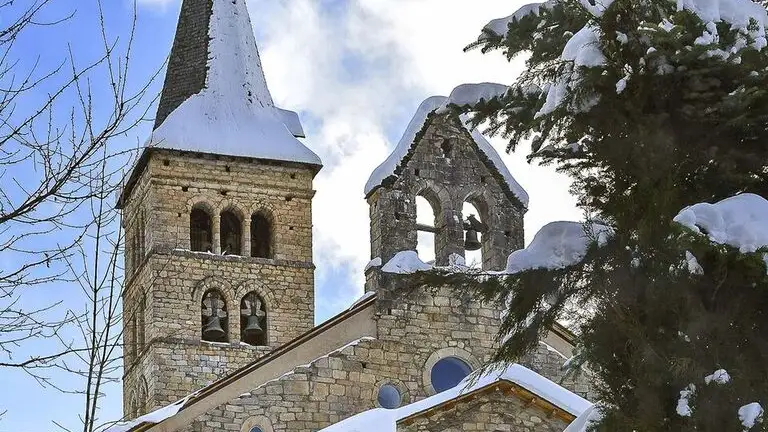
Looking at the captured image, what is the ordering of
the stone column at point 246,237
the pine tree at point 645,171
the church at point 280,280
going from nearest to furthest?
the pine tree at point 645,171
the church at point 280,280
the stone column at point 246,237

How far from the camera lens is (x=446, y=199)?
21.2 metres

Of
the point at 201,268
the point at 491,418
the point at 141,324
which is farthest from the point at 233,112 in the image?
the point at 491,418

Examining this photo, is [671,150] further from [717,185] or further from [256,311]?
[256,311]

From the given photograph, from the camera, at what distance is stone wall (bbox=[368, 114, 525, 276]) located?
20453 millimetres

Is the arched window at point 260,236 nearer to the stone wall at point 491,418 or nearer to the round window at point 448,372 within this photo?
the round window at point 448,372

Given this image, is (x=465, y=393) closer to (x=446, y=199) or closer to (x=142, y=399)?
(x=446, y=199)

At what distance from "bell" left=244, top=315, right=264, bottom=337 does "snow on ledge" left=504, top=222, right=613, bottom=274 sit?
20.5 metres

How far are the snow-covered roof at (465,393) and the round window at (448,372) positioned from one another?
1944 millimetres

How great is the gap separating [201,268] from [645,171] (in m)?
21.4

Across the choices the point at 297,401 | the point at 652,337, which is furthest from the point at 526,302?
the point at 297,401

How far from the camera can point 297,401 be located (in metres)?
20.0

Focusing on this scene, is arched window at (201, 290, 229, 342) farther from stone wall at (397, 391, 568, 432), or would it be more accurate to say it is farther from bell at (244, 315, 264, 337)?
stone wall at (397, 391, 568, 432)

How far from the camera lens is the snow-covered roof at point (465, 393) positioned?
56.8 ft

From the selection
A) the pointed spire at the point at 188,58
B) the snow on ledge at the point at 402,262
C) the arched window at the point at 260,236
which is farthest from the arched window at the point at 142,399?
the snow on ledge at the point at 402,262
